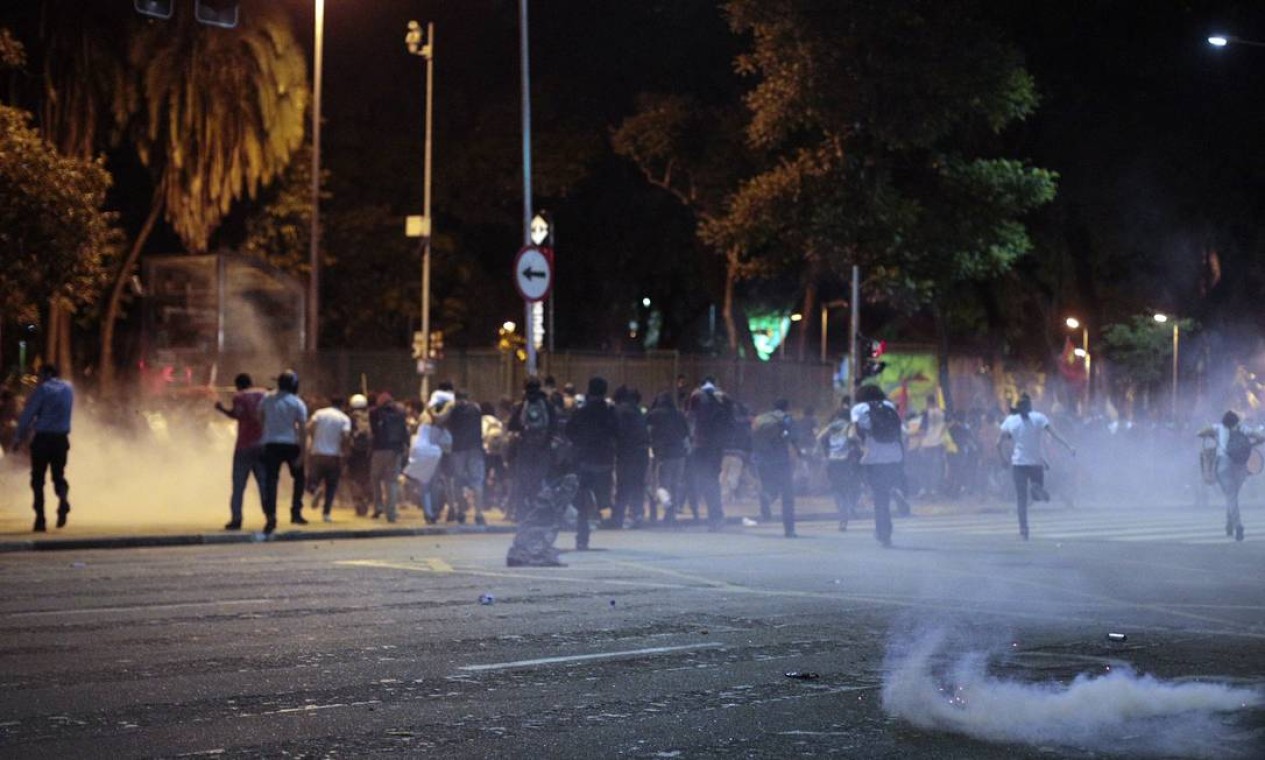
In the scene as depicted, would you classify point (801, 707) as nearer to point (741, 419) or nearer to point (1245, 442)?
point (1245, 442)

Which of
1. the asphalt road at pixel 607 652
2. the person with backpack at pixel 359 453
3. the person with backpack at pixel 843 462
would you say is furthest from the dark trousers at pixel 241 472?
the person with backpack at pixel 843 462

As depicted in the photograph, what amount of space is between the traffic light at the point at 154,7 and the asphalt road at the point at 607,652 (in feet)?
16.0

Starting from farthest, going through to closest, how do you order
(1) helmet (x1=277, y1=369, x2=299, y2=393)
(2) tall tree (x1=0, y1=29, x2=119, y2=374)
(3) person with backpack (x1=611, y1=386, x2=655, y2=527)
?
(2) tall tree (x1=0, y1=29, x2=119, y2=374)
(3) person with backpack (x1=611, y1=386, x2=655, y2=527)
(1) helmet (x1=277, y1=369, x2=299, y2=393)

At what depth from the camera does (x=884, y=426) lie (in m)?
20.1

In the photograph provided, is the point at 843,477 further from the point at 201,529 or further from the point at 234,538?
the point at 201,529

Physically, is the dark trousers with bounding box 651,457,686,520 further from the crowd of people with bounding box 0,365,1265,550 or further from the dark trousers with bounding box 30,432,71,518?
the dark trousers with bounding box 30,432,71,518

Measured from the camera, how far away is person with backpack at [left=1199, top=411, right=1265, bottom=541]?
873 inches

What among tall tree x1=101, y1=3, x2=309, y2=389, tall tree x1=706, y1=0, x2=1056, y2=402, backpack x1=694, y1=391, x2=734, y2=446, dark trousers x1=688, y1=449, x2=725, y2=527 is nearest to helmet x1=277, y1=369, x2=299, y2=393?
backpack x1=694, y1=391, x2=734, y2=446

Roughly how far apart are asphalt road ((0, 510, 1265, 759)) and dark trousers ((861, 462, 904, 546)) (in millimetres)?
1480

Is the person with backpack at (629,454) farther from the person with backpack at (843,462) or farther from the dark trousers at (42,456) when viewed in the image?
the dark trousers at (42,456)

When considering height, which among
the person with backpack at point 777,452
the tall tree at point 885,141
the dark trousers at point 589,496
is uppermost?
the tall tree at point 885,141

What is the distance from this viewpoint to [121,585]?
1455cm

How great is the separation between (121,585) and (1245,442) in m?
14.4

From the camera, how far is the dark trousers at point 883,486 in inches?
790
